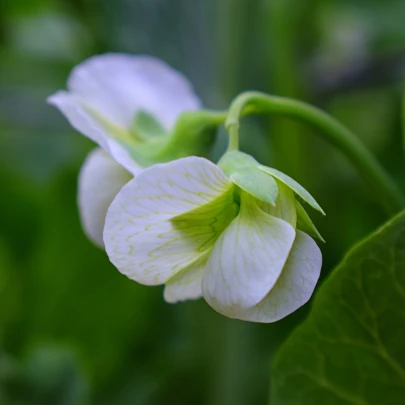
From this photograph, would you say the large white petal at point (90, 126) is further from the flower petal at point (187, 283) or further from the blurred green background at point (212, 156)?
the blurred green background at point (212, 156)

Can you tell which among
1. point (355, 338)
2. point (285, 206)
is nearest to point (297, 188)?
point (285, 206)

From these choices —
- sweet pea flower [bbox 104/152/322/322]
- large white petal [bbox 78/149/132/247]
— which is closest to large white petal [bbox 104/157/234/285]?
sweet pea flower [bbox 104/152/322/322]

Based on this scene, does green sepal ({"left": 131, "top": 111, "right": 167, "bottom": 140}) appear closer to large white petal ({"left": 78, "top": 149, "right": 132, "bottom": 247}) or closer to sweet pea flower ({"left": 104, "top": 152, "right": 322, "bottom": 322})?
large white petal ({"left": 78, "top": 149, "right": 132, "bottom": 247})

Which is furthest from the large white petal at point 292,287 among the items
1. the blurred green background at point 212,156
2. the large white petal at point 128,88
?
the blurred green background at point 212,156

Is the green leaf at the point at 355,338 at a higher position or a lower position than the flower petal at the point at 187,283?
lower

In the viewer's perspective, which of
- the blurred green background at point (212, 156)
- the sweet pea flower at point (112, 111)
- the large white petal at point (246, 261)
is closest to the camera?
the large white petal at point (246, 261)

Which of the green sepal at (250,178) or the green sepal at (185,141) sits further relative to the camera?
the green sepal at (185,141)
